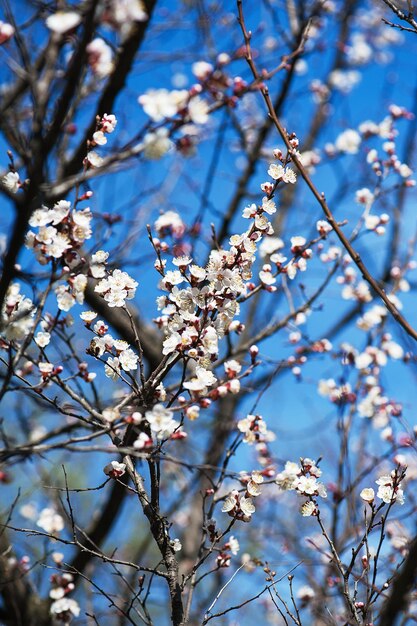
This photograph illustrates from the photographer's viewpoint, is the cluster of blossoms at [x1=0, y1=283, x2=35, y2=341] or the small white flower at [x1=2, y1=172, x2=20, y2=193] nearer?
the cluster of blossoms at [x1=0, y1=283, x2=35, y2=341]

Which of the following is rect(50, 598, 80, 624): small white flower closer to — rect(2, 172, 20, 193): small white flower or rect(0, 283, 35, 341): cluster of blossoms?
rect(0, 283, 35, 341): cluster of blossoms

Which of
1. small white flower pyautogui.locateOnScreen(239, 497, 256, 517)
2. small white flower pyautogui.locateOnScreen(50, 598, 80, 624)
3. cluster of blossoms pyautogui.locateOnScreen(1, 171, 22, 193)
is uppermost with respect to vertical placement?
cluster of blossoms pyautogui.locateOnScreen(1, 171, 22, 193)

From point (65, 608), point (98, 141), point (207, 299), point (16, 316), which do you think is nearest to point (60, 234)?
point (16, 316)

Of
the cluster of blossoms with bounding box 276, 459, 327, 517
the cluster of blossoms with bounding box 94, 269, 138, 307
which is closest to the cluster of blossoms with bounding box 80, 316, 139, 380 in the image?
the cluster of blossoms with bounding box 94, 269, 138, 307

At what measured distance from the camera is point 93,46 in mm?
→ 1692

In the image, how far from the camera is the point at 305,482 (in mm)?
2131

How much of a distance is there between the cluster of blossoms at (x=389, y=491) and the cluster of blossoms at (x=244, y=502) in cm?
43

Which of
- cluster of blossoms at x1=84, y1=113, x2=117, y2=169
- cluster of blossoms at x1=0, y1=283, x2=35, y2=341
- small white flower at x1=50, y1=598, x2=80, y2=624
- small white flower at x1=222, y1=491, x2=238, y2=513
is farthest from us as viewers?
small white flower at x1=50, y1=598, x2=80, y2=624

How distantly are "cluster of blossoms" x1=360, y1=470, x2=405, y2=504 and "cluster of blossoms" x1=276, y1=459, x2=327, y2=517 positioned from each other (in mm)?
184

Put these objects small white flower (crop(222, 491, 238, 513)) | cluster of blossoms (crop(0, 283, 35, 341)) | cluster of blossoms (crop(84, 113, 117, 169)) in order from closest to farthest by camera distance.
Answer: cluster of blossoms (crop(0, 283, 35, 341))
cluster of blossoms (crop(84, 113, 117, 169))
small white flower (crop(222, 491, 238, 513))

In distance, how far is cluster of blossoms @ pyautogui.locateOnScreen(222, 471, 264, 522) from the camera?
2.09 meters

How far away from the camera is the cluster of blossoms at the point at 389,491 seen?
212cm

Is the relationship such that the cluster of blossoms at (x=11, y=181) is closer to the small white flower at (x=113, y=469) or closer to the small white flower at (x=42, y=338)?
the small white flower at (x=42, y=338)

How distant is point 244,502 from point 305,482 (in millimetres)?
236
